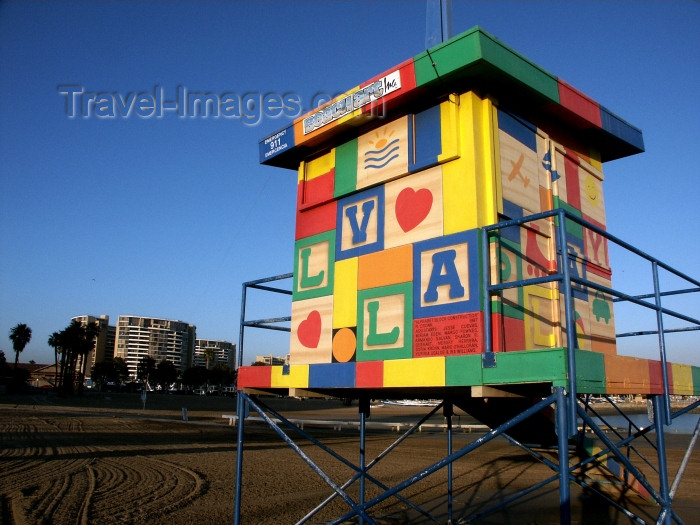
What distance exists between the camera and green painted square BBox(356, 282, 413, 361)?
5887mm

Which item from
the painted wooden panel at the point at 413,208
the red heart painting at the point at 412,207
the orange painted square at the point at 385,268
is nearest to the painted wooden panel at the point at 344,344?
the orange painted square at the point at 385,268

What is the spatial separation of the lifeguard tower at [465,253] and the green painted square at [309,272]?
0.02m

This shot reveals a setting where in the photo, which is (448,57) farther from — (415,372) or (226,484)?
(226,484)

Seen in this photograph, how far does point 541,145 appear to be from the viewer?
6.58 m

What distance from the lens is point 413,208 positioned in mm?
6184

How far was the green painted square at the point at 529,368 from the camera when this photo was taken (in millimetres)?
4406

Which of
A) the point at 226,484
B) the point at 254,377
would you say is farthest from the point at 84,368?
the point at 254,377

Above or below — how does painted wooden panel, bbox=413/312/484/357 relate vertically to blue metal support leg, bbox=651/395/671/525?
above

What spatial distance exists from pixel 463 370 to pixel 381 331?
129 centimetres

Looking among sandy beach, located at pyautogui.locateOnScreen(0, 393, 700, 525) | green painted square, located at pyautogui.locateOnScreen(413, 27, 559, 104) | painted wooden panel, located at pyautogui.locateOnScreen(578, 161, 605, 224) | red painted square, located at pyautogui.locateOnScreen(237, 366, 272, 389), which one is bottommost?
sandy beach, located at pyautogui.locateOnScreen(0, 393, 700, 525)

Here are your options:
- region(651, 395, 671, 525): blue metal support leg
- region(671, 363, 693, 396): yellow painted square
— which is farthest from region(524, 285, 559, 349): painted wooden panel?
region(671, 363, 693, 396): yellow painted square

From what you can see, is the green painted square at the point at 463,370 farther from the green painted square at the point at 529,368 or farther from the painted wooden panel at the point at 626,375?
the painted wooden panel at the point at 626,375

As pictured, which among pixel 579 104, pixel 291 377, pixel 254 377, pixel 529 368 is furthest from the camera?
pixel 254 377

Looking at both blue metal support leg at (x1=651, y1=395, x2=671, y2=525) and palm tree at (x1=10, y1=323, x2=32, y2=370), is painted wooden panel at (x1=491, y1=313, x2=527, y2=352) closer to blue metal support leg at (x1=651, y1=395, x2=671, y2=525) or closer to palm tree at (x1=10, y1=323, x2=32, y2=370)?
blue metal support leg at (x1=651, y1=395, x2=671, y2=525)
